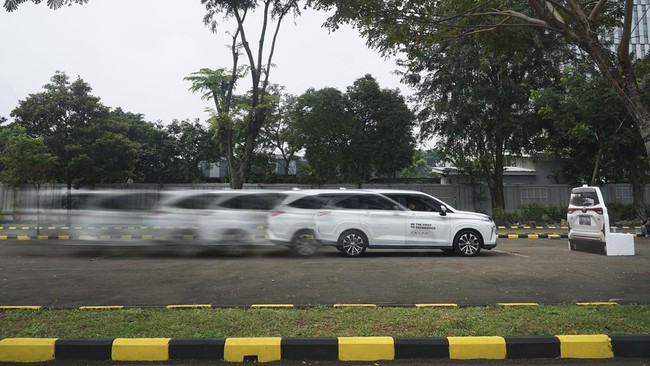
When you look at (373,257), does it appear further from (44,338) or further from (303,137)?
(303,137)

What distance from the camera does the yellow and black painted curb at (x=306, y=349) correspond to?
465 centimetres

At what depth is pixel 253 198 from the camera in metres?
12.0

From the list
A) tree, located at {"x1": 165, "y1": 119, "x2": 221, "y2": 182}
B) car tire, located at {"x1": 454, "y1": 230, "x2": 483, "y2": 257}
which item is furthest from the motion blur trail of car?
tree, located at {"x1": 165, "y1": 119, "x2": 221, "y2": 182}

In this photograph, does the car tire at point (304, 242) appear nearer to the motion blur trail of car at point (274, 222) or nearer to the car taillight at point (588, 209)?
the motion blur trail of car at point (274, 222)

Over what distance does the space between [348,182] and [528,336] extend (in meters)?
23.0

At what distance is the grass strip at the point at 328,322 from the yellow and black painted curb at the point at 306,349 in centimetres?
21

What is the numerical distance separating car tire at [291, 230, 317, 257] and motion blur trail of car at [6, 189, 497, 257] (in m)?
0.02

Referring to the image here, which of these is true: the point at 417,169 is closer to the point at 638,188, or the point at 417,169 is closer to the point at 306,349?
the point at 638,188

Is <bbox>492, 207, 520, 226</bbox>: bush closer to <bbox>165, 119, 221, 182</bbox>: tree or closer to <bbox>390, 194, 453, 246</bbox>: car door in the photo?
<bbox>390, 194, 453, 246</bbox>: car door

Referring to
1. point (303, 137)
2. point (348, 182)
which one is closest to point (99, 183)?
point (303, 137)

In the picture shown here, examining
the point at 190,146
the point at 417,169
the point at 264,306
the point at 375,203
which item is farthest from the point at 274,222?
the point at 417,169

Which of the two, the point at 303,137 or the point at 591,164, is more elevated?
the point at 303,137

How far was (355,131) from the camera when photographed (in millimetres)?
27125

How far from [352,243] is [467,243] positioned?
2902 mm
